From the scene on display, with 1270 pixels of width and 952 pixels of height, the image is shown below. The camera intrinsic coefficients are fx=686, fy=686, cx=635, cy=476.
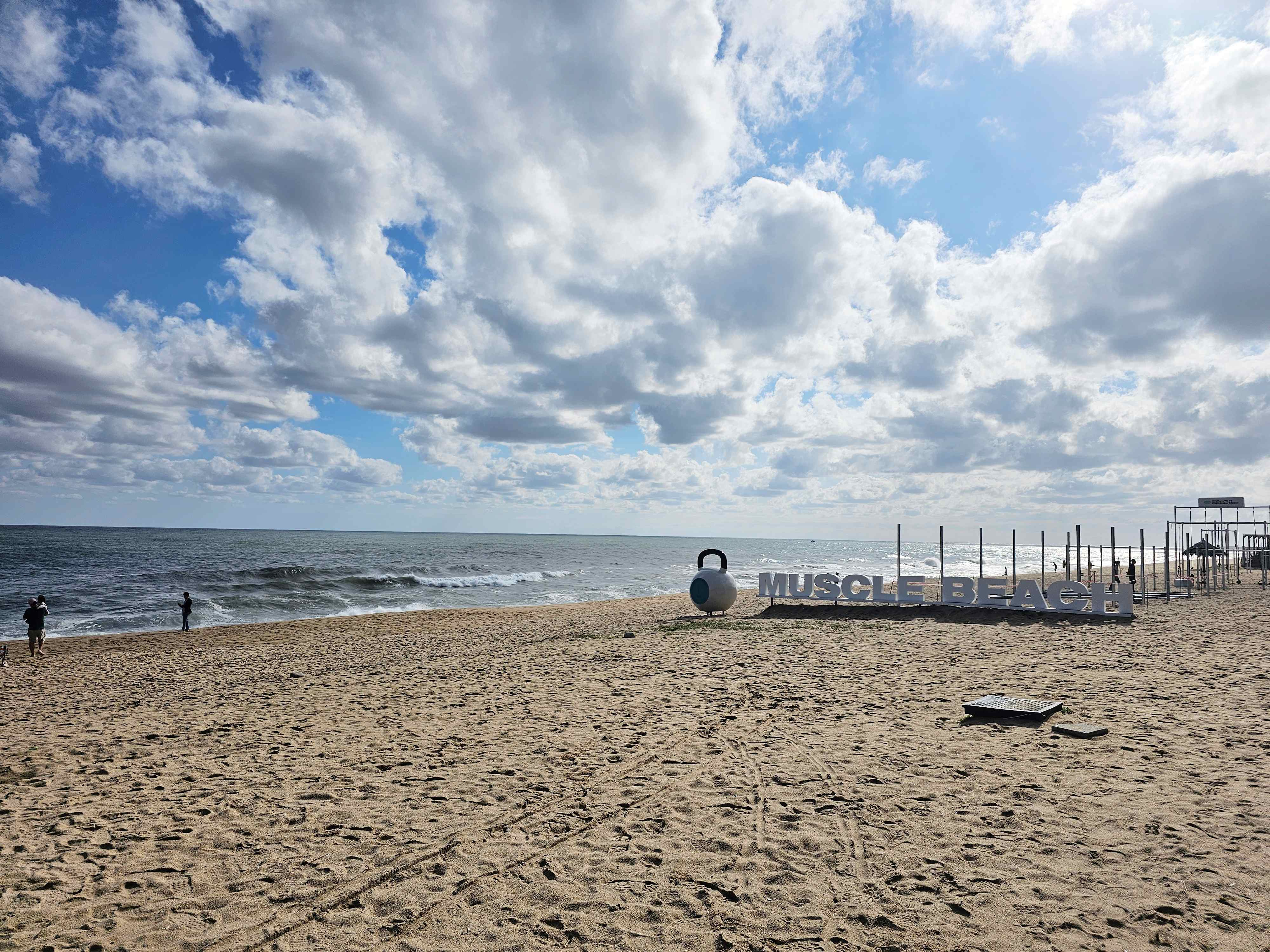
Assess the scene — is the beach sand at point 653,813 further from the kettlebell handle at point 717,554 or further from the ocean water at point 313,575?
the ocean water at point 313,575

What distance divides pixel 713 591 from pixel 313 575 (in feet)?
113

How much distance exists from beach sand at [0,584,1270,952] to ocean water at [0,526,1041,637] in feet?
69.5

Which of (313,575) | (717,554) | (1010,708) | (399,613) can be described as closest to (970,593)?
(717,554)

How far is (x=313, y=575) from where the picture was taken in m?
45.6

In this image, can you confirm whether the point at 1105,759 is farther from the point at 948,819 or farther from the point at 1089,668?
the point at 1089,668

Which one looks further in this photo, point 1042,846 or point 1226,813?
point 1226,813

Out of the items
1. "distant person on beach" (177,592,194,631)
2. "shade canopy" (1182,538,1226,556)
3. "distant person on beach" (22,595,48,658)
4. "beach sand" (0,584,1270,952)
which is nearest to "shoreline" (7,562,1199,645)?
"distant person on beach" (177,592,194,631)

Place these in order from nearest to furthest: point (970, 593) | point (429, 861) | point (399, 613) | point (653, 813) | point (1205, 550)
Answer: point (429, 861) → point (653, 813) → point (970, 593) → point (399, 613) → point (1205, 550)

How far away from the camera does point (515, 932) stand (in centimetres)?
386

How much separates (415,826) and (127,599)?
3571 centimetres

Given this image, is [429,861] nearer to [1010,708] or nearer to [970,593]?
[1010,708]

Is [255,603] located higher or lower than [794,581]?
lower

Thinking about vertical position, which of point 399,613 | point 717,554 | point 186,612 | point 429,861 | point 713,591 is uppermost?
point 717,554

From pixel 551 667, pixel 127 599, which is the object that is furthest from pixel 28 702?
pixel 127 599
